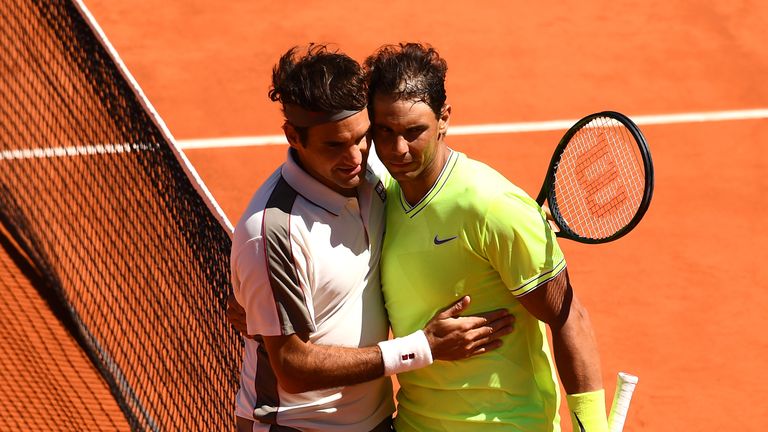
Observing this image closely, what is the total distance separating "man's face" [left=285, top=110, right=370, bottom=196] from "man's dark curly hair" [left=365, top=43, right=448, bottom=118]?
4.3 inches

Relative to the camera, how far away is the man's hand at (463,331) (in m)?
3.26

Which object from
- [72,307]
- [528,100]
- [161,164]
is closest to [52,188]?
[72,307]

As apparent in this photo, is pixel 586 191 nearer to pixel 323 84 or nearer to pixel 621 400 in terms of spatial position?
pixel 621 400

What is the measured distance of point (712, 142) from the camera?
8219 mm

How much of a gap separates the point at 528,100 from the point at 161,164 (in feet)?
13.1

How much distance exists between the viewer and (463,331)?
128 inches

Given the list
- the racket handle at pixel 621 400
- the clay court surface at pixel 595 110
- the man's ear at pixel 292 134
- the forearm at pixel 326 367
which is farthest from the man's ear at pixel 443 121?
the clay court surface at pixel 595 110

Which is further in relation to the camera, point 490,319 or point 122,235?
point 122,235

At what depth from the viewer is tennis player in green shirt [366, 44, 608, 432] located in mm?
3219

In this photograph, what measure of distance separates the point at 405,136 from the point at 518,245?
47 cm

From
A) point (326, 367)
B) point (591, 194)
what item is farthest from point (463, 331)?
point (591, 194)

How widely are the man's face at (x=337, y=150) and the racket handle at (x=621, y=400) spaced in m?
1.12

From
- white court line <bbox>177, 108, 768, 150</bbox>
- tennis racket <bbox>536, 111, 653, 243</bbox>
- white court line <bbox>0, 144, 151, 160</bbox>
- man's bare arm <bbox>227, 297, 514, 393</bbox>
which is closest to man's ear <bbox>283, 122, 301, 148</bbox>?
man's bare arm <bbox>227, 297, 514, 393</bbox>

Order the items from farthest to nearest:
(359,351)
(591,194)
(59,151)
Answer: (59,151), (591,194), (359,351)
